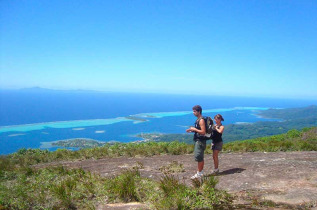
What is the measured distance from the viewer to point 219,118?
667 cm

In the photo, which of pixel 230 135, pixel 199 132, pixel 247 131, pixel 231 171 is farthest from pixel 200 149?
pixel 247 131

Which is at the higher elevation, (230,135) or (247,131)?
(230,135)

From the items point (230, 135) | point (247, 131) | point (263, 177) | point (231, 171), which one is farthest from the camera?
point (247, 131)

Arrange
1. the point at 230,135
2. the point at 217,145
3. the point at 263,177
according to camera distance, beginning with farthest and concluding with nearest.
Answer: the point at 230,135
the point at 217,145
the point at 263,177

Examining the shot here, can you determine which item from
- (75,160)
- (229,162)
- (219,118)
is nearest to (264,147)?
(229,162)

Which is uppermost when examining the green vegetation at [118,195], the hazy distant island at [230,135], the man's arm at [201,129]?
the man's arm at [201,129]

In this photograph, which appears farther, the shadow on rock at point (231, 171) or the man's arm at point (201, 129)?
the shadow on rock at point (231, 171)

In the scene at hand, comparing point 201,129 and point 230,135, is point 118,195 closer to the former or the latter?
point 201,129

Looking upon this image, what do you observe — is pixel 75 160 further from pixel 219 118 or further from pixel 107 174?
pixel 219 118

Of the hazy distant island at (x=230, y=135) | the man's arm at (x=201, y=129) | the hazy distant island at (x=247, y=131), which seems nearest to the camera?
the man's arm at (x=201, y=129)

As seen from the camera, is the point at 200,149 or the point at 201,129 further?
the point at 200,149

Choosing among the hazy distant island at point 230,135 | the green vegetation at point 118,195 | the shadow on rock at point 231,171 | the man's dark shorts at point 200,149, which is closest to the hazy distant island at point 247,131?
the hazy distant island at point 230,135

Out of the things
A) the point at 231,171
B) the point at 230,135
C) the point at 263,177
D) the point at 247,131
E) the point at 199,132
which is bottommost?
the point at 247,131

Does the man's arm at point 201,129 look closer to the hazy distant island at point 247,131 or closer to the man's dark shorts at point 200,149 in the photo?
the man's dark shorts at point 200,149
